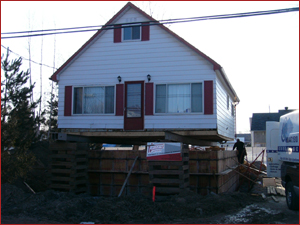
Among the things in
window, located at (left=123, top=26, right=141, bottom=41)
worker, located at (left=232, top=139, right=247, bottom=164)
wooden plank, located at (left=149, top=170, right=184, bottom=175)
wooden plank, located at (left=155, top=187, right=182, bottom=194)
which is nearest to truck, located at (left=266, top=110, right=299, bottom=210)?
wooden plank, located at (left=149, top=170, right=184, bottom=175)

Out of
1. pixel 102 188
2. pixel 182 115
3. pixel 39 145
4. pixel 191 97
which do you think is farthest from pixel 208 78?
pixel 39 145

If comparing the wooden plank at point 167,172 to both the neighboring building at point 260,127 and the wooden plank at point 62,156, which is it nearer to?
the wooden plank at point 62,156

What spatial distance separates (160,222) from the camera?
26.0 ft

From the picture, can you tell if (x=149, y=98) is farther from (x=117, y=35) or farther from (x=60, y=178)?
(x=60, y=178)

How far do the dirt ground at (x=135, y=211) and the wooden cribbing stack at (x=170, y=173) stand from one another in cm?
44

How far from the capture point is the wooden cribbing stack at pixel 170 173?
10359 mm

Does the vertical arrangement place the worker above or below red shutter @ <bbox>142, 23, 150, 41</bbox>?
below

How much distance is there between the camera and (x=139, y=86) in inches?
548

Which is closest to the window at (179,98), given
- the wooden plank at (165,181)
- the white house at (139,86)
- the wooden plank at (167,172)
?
the white house at (139,86)

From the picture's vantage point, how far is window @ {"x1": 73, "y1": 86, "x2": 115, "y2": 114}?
14297mm

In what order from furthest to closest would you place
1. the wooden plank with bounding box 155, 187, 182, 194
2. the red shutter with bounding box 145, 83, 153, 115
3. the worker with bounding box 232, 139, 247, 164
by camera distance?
the worker with bounding box 232, 139, 247, 164, the red shutter with bounding box 145, 83, 153, 115, the wooden plank with bounding box 155, 187, 182, 194

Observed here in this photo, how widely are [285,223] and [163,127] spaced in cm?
668

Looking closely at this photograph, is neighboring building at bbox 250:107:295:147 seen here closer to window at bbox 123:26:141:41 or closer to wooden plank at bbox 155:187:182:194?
window at bbox 123:26:141:41

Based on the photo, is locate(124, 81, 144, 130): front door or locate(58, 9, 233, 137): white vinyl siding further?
locate(124, 81, 144, 130): front door
